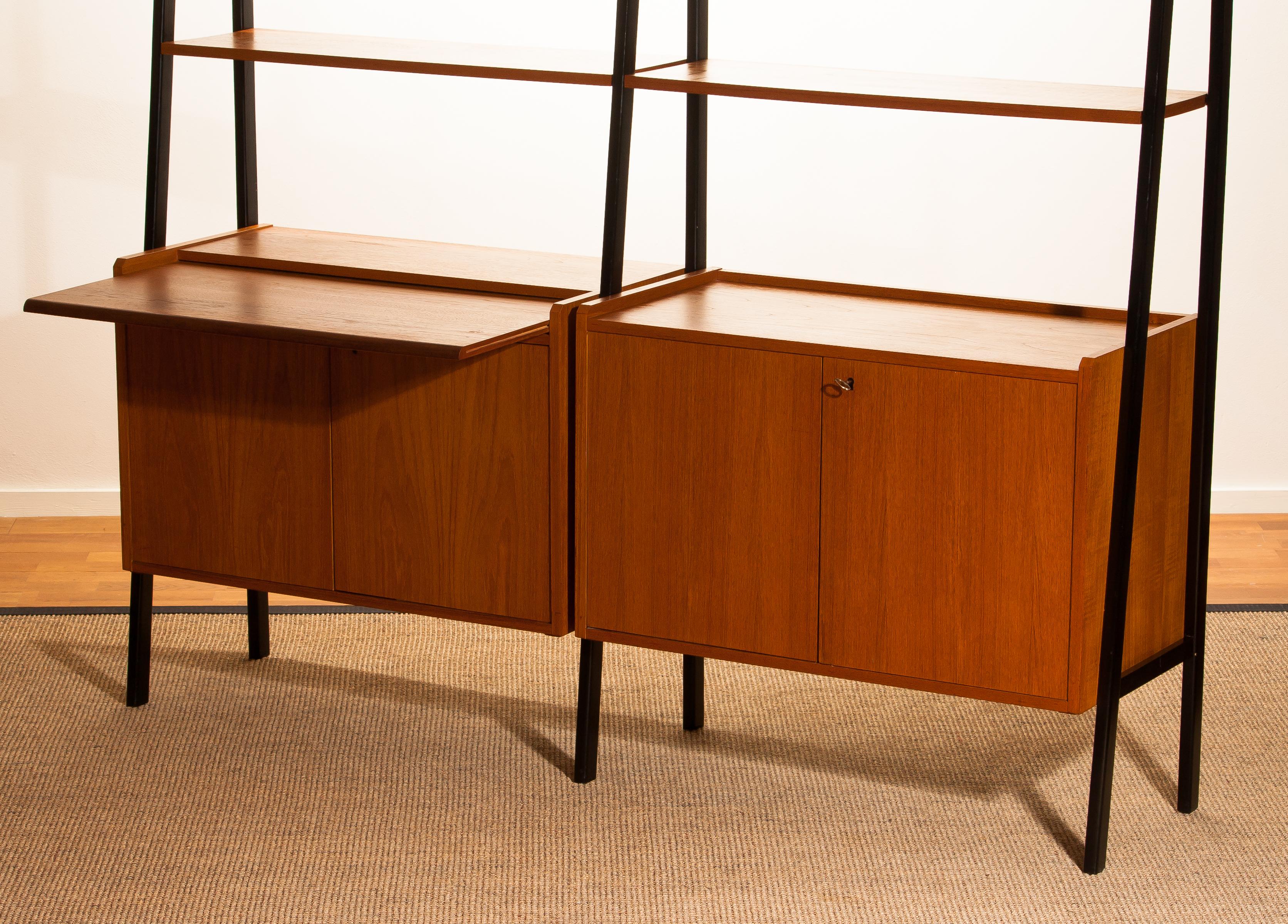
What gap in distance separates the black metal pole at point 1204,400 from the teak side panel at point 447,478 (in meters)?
1.05

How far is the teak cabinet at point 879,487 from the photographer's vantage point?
8.04 feet

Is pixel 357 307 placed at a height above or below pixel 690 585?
above

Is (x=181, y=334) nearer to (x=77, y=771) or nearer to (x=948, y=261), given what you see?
(x=77, y=771)

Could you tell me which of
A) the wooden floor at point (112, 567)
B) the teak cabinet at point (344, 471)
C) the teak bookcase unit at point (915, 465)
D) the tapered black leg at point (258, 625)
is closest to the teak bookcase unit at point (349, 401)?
the teak cabinet at point (344, 471)

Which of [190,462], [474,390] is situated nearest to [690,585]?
[474,390]

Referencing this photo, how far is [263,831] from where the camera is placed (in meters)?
2.77

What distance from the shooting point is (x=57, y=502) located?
14.8 feet

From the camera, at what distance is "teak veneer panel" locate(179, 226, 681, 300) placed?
2.96 meters

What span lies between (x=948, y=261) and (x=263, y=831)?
2344mm

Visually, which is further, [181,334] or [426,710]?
[426,710]

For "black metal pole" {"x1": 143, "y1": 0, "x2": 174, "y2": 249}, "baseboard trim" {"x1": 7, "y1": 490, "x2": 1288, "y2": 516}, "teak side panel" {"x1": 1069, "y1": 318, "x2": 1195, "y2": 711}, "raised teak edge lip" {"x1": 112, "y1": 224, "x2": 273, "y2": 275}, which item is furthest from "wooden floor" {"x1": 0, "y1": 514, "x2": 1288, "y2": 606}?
Answer: "teak side panel" {"x1": 1069, "y1": 318, "x2": 1195, "y2": 711}

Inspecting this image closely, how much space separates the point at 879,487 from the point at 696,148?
751 millimetres

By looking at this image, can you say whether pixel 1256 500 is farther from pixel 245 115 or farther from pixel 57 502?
pixel 57 502

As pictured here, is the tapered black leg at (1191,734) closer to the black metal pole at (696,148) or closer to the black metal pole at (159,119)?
the black metal pole at (696,148)
